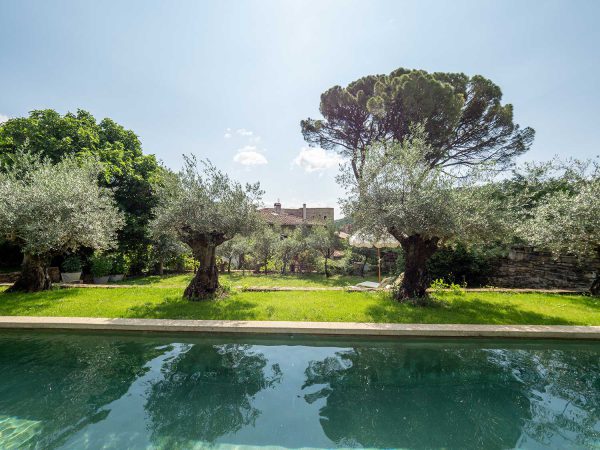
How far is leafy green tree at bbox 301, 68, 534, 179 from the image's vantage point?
18203 millimetres

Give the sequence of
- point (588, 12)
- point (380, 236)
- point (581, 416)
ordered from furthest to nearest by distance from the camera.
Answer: point (588, 12) < point (380, 236) < point (581, 416)

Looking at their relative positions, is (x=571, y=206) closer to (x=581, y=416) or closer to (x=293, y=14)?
(x=581, y=416)

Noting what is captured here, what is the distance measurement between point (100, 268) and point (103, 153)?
7.37 m

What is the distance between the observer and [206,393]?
4.82m

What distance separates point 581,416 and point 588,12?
48.4 ft

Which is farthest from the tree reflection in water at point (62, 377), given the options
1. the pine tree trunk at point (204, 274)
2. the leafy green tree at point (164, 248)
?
the leafy green tree at point (164, 248)

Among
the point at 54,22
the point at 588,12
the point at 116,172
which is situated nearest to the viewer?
the point at 588,12

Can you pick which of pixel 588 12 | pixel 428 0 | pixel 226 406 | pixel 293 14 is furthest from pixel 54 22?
pixel 588 12

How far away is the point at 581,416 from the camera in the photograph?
14.1 feet

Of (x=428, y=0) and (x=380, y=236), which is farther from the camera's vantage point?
(x=428, y=0)

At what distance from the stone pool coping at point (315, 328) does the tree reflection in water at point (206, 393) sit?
26.7 inches

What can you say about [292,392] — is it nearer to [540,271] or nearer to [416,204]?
[416,204]

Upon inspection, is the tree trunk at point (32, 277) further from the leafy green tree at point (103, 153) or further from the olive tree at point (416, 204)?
the olive tree at point (416, 204)

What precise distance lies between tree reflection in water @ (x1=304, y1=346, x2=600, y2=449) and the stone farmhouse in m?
20.0
